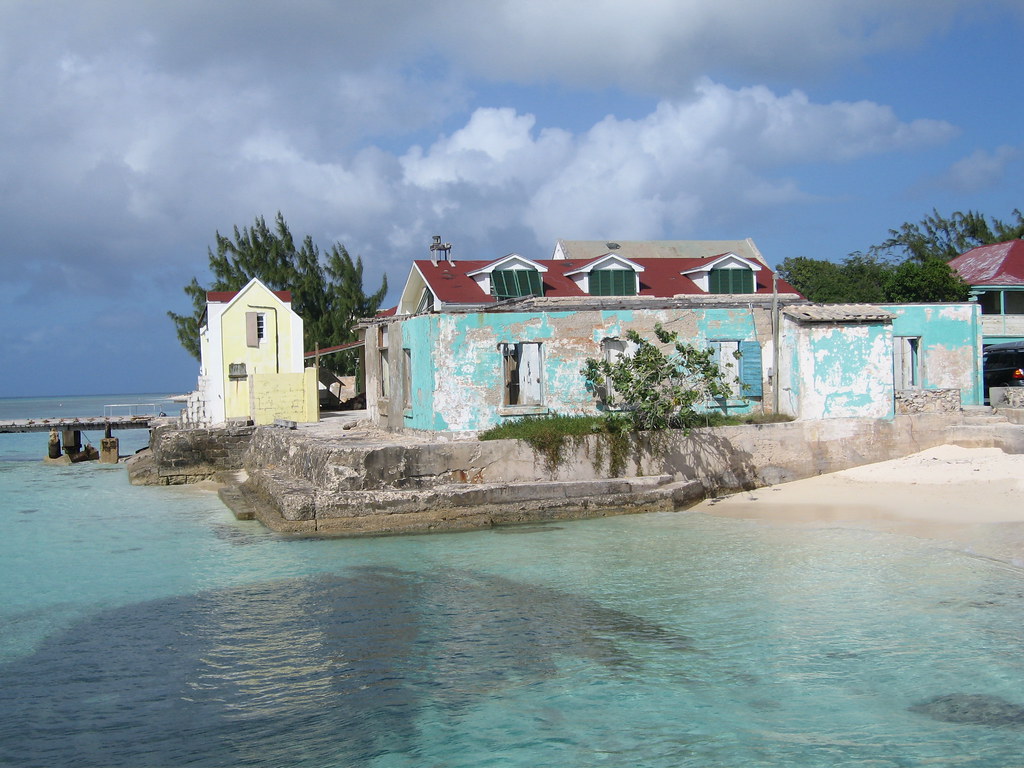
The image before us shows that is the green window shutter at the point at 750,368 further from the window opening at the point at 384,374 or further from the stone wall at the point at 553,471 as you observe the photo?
the window opening at the point at 384,374

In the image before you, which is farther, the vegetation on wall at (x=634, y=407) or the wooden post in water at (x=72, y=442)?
the wooden post in water at (x=72, y=442)

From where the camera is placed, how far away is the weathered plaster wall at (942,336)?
71.3ft

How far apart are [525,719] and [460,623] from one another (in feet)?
8.42

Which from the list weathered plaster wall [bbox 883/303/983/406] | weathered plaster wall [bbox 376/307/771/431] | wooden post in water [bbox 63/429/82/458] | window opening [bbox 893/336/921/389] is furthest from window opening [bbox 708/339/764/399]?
wooden post in water [bbox 63/429/82/458]

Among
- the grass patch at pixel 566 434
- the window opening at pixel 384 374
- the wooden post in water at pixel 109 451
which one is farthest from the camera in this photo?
the wooden post in water at pixel 109 451

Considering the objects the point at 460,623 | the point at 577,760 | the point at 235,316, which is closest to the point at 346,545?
the point at 460,623

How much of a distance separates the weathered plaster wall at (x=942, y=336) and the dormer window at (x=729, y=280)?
483 inches

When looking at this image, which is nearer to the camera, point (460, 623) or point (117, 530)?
point (460, 623)

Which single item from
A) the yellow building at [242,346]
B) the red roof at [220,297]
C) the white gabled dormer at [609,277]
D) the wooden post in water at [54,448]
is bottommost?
the wooden post in water at [54,448]

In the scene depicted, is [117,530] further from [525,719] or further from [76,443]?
[76,443]

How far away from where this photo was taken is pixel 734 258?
3394 cm

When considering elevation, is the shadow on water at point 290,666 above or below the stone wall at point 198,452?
below

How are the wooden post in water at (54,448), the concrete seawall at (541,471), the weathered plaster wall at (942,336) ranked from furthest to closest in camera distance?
the wooden post in water at (54,448) < the weathered plaster wall at (942,336) < the concrete seawall at (541,471)

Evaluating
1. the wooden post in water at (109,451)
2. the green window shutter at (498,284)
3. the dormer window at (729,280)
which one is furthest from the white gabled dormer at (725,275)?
the wooden post in water at (109,451)
